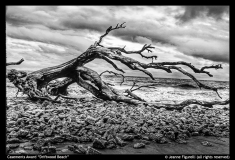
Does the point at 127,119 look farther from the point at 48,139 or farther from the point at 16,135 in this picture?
the point at 16,135

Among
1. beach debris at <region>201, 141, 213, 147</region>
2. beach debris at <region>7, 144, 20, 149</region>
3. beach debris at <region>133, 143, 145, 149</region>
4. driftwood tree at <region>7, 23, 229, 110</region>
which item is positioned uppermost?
driftwood tree at <region>7, 23, 229, 110</region>

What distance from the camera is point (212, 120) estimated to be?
673cm

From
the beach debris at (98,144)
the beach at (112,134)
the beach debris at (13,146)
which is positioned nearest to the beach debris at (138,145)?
the beach at (112,134)

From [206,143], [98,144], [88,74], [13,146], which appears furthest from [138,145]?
[88,74]

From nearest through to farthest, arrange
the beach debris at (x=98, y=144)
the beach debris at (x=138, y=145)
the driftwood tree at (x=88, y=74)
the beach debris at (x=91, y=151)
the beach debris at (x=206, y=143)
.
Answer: the beach debris at (x=91, y=151) < the beach debris at (x=98, y=144) < the beach debris at (x=138, y=145) < the beach debris at (x=206, y=143) < the driftwood tree at (x=88, y=74)

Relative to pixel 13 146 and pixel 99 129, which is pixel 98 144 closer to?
pixel 99 129

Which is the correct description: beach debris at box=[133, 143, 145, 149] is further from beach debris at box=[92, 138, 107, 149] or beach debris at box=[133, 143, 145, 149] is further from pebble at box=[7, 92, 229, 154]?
beach debris at box=[92, 138, 107, 149]

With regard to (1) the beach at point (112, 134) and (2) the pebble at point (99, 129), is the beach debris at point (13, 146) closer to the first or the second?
(1) the beach at point (112, 134)

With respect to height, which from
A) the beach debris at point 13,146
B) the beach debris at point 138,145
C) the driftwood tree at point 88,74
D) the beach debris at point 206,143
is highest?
the driftwood tree at point 88,74

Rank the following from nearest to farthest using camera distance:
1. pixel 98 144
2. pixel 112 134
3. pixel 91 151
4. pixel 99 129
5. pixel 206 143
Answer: pixel 91 151, pixel 98 144, pixel 112 134, pixel 206 143, pixel 99 129

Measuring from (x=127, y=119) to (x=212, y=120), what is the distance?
297 centimetres

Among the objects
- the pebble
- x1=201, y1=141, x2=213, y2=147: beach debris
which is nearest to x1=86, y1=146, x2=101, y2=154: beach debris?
the pebble

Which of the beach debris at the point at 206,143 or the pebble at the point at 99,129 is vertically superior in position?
the pebble at the point at 99,129
